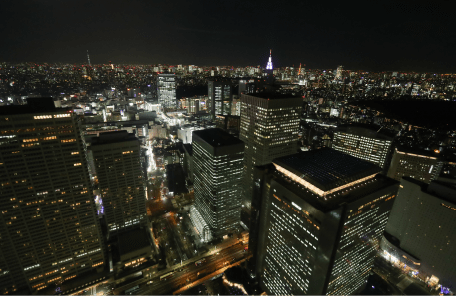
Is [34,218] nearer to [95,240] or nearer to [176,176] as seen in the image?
[95,240]

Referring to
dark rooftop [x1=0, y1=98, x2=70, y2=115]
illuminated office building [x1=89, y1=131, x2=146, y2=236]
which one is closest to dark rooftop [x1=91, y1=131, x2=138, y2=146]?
illuminated office building [x1=89, y1=131, x2=146, y2=236]

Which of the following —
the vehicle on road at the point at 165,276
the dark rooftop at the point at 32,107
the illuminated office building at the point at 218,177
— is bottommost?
the vehicle on road at the point at 165,276

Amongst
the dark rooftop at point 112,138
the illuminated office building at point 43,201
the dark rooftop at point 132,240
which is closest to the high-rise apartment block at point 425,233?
the dark rooftop at point 132,240

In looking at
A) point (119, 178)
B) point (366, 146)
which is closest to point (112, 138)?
point (119, 178)

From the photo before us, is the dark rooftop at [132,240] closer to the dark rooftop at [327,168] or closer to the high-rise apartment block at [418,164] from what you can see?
the dark rooftop at [327,168]

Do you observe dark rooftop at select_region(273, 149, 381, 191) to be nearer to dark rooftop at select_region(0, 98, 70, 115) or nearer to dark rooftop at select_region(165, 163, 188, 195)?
dark rooftop at select_region(0, 98, 70, 115)
